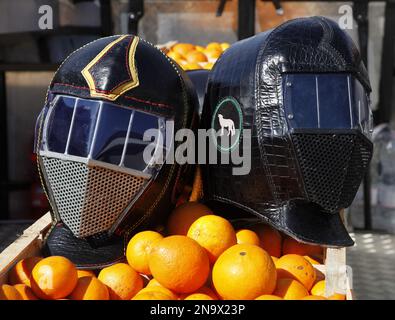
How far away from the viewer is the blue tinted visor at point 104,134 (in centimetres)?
208

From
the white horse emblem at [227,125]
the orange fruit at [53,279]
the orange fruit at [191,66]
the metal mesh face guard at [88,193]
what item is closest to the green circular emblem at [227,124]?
the white horse emblem at [227,125]

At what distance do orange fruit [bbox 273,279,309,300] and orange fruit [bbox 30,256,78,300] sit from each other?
71cm

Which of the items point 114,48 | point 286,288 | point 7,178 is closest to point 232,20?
point 7,178

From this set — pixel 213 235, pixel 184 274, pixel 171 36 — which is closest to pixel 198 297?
pixel 184 274

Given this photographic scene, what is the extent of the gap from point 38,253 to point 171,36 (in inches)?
165

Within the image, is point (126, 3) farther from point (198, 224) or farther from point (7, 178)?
point (198, 224)

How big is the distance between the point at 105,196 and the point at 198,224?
0.38m

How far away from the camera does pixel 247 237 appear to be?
2.22m

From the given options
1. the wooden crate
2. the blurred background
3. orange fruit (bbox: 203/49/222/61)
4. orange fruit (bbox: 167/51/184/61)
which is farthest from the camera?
the blurred background

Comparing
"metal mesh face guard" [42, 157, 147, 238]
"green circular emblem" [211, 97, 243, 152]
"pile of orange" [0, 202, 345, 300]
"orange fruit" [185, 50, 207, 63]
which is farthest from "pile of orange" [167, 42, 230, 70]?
"pile of orange" [0, 202, 345, 300]

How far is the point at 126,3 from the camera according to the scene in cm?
610

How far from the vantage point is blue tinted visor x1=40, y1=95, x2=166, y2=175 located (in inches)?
81.9

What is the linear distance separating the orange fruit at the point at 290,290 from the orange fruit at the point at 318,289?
0.23ft

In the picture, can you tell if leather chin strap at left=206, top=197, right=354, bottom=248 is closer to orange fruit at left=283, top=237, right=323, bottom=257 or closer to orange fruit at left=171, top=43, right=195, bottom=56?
orange fruit at left=283, top=237, right=323, bottom=257
